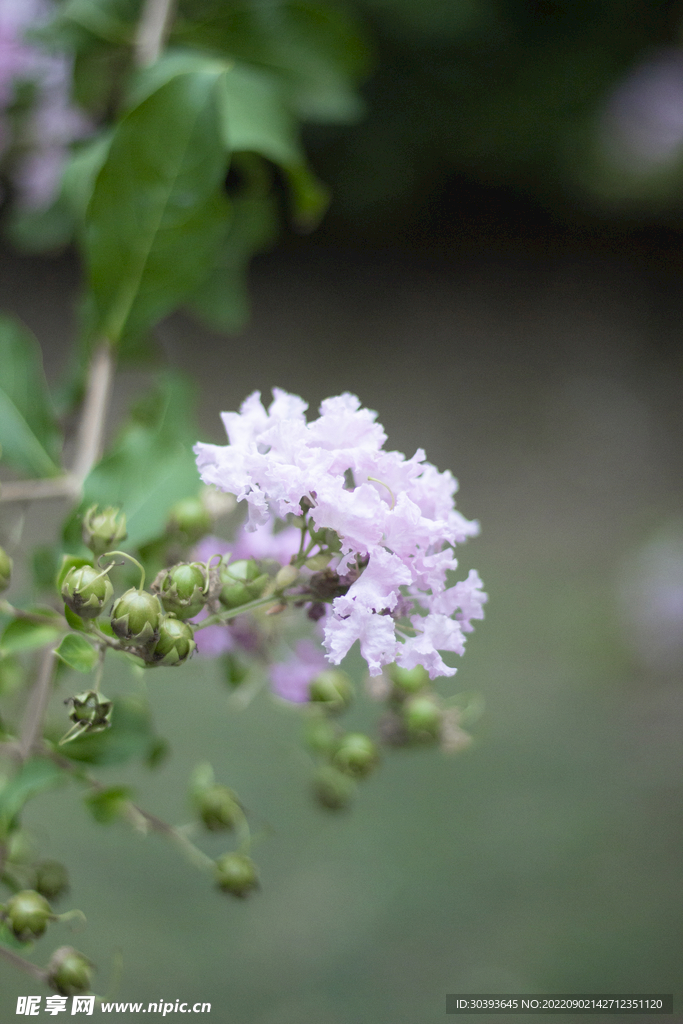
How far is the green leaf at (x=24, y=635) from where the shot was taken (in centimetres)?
50

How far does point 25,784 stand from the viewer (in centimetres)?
53

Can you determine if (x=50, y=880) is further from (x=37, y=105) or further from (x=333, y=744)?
(x=37, y=105)

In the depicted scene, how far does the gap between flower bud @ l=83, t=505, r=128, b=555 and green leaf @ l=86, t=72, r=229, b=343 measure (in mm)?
275

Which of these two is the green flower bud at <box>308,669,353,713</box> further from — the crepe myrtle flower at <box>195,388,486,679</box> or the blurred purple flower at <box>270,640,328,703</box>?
the crepe myrtle flower at <box>195,388,486,679</box>

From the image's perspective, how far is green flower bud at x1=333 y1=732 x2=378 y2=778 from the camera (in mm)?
653

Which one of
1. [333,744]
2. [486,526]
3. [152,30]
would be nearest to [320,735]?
[333,744]

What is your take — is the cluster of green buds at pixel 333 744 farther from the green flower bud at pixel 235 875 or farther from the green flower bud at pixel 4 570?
the green flower bud at pixel 4 570

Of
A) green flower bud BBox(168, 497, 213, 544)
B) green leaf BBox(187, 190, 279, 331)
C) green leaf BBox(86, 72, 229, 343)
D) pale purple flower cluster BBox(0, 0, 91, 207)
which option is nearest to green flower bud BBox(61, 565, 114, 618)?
green flower bud BBox(168, 497, 213, 544)

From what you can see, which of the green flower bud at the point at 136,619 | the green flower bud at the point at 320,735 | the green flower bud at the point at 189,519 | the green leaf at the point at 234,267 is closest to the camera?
the green flower bud at the point at 136,619

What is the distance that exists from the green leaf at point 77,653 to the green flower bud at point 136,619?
0.05 meters

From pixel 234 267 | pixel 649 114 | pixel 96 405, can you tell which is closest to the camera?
pixel 96 405

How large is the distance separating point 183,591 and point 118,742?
21cm

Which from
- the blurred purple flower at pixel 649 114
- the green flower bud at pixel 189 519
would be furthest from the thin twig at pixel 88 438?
the blurred purple flower at pixel 649 114

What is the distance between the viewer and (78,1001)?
21.5 inches
